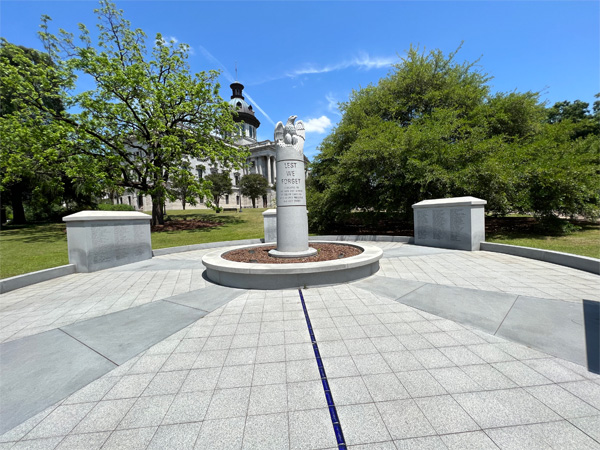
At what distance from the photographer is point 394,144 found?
12117 millimetres

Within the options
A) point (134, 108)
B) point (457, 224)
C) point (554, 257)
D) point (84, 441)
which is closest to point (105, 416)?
point (84, 441)

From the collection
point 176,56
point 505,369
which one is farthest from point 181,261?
point 176,56

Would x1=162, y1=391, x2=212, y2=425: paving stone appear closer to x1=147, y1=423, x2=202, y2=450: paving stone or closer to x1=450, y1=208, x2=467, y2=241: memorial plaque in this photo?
x1=147, y1=423, x2=202, y2=450: paving stone

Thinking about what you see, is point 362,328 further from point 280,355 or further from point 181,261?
point 181,261

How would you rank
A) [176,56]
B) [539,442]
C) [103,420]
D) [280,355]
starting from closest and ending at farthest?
[539,442]
[103,420]
[280,355]
[176,56]

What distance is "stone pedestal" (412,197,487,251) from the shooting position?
350 inches

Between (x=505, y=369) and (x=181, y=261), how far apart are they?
882cm

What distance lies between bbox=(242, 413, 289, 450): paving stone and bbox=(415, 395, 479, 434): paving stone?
3.84 ft

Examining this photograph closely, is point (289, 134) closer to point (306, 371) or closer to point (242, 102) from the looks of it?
point (306, 371)

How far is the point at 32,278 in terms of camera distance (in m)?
6.49

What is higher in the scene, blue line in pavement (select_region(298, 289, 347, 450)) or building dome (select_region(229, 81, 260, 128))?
building dome (select_region(229, 81, 260, 128))

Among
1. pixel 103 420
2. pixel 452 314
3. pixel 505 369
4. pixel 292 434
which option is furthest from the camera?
pixel 452 314

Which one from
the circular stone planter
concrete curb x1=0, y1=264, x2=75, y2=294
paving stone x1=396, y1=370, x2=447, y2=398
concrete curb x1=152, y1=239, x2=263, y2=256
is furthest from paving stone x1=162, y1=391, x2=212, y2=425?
concrete curb x1=152, y1=239, x2=263, y2=256

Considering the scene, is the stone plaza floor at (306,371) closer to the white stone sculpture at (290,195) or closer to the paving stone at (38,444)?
the paving stone at (38,444)
